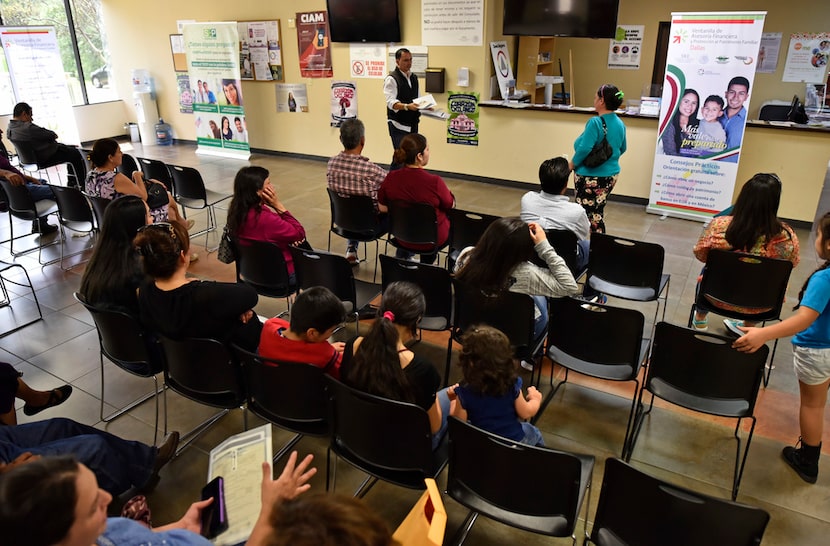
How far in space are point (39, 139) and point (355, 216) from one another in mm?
4510

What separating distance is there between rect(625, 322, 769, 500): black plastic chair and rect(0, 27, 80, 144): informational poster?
Result: 9343 mm

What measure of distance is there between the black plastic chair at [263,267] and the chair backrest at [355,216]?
3.10 ft

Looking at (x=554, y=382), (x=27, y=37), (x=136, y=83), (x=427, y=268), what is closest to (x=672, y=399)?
(x=554, y=382)

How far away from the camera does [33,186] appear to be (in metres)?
5.66

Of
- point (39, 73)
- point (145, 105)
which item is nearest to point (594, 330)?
point (39, 73)

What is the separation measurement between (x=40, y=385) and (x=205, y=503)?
2.33m

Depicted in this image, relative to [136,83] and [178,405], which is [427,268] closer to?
[178,405]

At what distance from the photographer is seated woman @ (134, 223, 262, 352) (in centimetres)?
261

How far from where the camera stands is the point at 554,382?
3.46 meters

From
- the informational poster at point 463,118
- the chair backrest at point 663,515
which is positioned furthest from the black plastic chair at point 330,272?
the informational poster at point 463,118

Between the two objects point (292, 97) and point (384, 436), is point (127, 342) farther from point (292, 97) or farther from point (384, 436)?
point (292, 97)

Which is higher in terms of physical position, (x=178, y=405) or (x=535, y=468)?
(x=535, y=468)

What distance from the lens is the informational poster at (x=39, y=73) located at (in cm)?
809

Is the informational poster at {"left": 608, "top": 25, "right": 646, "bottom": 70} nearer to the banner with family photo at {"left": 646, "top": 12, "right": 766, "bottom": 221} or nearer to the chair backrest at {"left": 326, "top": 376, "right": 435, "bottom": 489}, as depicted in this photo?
the banner with family photo at {"left": 646, "top": 12, "right": 766, "bottom": 221}
